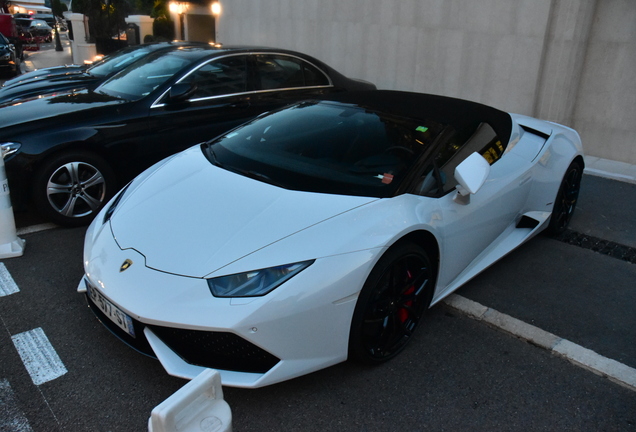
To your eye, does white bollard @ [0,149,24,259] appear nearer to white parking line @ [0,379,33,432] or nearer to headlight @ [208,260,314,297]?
white parking line @ [0,379,33,432]

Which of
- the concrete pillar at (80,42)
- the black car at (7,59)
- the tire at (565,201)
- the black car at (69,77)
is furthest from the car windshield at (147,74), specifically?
the concrete pillar at (80,42)

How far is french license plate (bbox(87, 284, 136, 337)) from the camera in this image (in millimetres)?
2516

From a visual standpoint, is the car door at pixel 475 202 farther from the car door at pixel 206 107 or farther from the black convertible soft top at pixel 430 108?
the car door at pixel 206 107

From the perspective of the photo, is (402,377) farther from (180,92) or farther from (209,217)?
(180,92)

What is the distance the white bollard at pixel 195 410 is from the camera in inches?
51.9

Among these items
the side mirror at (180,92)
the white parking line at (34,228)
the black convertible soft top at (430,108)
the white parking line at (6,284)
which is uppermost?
the black convertible soft top at (430,108)

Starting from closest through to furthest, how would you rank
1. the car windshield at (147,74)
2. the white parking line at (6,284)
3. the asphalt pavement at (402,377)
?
the asphalt pavement at (402,377) < the white parking line at (6,284) < the car windshield at (147,74)

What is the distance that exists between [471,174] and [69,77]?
242 inches

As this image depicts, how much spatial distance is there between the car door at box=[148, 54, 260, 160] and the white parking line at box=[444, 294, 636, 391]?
2.85 m

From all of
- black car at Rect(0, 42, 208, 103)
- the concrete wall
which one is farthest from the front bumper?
the concrete wall

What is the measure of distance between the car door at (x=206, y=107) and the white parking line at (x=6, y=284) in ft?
5.54

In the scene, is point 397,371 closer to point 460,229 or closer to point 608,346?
point 460,229

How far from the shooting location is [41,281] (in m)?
3.60

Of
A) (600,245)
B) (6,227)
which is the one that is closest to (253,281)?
(6,227)
